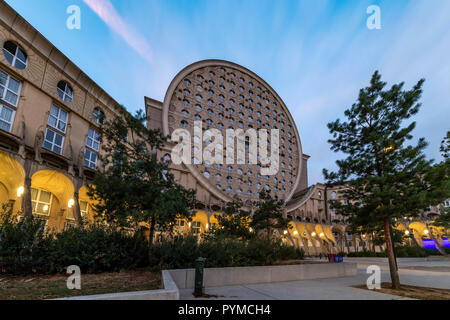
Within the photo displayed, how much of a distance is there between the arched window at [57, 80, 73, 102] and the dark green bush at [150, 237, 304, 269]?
19495 mm

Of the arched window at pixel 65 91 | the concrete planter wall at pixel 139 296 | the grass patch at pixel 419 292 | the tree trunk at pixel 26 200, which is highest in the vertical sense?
the arched window at pixel 65 91

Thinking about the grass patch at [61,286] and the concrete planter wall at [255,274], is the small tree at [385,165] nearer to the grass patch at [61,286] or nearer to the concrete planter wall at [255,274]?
the concrete planter wall at [255,274]

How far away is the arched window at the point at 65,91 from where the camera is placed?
72.0ft

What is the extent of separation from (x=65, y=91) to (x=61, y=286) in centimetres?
2189

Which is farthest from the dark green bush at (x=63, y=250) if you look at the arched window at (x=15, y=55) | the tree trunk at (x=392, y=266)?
the arched window at (x=15, y=55)

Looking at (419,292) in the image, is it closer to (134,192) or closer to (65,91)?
(134,192)

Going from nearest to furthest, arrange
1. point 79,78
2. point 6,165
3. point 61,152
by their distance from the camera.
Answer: point 6,165
point 61,152
point 79,78

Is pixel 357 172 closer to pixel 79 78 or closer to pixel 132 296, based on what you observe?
pixel 132 296

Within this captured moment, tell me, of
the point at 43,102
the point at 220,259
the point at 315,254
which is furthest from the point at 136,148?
the point at 315,254

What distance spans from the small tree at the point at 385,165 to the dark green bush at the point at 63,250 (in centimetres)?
965

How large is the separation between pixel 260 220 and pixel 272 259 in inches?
464

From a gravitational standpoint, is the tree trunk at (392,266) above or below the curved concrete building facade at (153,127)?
below

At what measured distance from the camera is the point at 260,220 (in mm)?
23891

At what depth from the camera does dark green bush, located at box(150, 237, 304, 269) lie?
32.2ft
